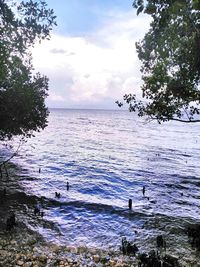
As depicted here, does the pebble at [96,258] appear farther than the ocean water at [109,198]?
No

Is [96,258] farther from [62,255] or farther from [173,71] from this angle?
[173,71]

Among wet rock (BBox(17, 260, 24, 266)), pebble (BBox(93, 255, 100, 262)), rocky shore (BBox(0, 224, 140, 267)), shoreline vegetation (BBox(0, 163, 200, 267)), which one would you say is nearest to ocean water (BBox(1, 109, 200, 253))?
shoreline vegetation (BBox(0, 163, 200, 267))

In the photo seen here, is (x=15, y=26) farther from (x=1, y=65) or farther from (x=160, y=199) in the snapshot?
(x=160, y=199)

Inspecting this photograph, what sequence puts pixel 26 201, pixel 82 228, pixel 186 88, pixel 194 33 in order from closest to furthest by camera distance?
1. pixel 194 33
2. pixel 186 88
3. pixel 82 228
4. pixel 26 201

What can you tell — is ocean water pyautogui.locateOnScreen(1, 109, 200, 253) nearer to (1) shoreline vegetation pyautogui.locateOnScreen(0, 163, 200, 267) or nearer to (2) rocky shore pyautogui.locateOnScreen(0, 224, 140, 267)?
(1) shoreline vegetation pyautogui.locateOnScreen(0, 163, 200, 267)

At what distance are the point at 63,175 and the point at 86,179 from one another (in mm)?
3675

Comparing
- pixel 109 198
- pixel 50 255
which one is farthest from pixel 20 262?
pixel 109 198

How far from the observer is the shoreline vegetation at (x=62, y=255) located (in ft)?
46.5

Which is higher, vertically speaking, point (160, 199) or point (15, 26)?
point (15, 26)

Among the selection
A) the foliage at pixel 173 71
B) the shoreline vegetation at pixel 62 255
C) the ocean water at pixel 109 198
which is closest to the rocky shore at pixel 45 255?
the shoreline vegetation at pixel 62 255

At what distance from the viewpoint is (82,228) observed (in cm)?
2073

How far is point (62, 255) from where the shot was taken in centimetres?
1558

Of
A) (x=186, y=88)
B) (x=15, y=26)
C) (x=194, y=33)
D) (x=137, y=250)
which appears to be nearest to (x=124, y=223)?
(x=137, y=250)

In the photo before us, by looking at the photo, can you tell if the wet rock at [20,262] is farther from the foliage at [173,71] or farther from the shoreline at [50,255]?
the foliage at [173,71]
